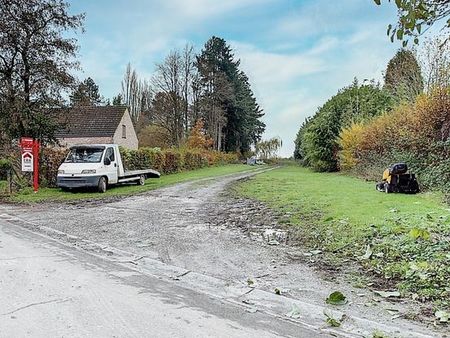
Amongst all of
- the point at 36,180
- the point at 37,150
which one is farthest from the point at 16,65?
the point at 36,180

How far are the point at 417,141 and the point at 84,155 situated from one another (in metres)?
13.3

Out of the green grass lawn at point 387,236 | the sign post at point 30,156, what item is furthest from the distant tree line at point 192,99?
the green grass lawn at point 387,236

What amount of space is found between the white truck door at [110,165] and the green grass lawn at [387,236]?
796 cm

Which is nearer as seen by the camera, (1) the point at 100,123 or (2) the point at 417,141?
(2) the point at 417,141

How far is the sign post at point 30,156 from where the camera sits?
15188mm

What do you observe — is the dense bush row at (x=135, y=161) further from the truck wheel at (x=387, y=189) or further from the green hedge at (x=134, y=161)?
the truck wheel at (x=387, y=189)

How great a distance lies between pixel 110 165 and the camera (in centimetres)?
1700

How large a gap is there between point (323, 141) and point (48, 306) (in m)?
29.6

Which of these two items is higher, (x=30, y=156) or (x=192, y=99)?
(x=192, y=99)

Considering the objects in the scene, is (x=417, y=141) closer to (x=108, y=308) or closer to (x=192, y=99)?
(x=108, y=308)

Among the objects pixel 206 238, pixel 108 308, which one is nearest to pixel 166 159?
pixel 206 238

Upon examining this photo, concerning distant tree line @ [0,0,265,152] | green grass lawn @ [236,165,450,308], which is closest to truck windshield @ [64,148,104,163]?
distant tree line @ [0,0,265,152]

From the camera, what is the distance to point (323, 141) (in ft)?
105

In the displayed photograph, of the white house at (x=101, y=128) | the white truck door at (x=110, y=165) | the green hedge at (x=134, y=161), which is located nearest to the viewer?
the white truck door at (x=110, y=165)
